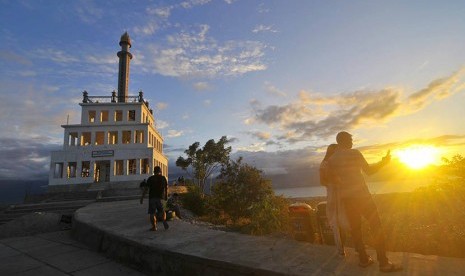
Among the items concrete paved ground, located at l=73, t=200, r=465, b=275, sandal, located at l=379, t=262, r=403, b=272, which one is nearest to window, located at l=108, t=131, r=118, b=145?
concrete paved ground, located at l=73, t=200, r=465, b=275

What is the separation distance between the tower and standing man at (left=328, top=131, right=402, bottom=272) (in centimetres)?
4505

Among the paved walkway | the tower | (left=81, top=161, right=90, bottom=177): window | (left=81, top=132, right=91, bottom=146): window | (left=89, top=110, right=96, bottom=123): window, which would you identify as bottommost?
the paved walkway

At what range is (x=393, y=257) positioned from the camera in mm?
3648

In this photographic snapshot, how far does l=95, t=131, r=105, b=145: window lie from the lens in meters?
37.6

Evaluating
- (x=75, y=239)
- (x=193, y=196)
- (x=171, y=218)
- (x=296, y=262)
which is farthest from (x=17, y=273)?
(x=193, y=196)

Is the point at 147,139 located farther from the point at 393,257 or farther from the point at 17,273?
the point at 393,257

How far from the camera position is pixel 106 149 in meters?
35.0

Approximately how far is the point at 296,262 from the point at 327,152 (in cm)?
168

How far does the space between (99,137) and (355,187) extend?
40.6m

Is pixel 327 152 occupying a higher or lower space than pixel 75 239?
higher

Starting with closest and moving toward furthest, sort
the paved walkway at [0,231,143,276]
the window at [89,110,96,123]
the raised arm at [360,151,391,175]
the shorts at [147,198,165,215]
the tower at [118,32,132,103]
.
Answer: the raised arm at [360,151,391,175]
the paved walkway at [0,231,143,276]
the shorts at [147,198,165,215]
the window at [89,110,96,123]
the tower at [118,32,132,103]

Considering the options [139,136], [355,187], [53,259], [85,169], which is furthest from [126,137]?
[355,187]

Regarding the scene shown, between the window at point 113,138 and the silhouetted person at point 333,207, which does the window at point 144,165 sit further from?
the silhouetted person at point 333,207

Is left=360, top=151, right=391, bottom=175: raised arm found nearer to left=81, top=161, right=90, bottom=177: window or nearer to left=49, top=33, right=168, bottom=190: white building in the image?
left=49, top=33, right=168, bottom=190: white building
